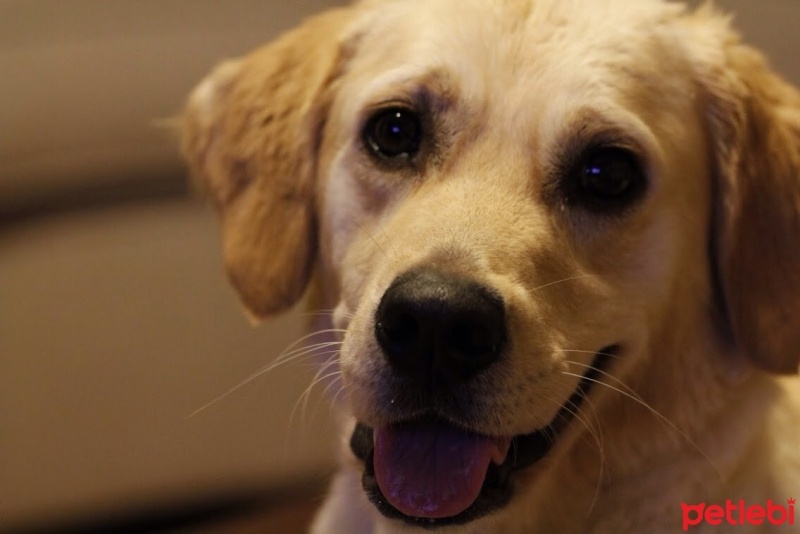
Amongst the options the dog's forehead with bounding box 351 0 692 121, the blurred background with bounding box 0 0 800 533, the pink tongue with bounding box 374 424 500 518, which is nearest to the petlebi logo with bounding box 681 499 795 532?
the pink tongue with bounding box 374 424 500 518

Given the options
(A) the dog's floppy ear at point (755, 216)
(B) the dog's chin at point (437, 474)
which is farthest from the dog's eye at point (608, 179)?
(B) the dog's chin at point (437, 474)

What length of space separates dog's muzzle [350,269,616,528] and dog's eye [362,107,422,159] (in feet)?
0.94

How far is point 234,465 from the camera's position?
2445mm

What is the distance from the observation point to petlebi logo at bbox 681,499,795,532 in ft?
3.95

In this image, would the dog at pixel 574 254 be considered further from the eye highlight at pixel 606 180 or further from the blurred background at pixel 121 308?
the blurred background at pixel 121 308

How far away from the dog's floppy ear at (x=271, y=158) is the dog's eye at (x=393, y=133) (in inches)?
6.3

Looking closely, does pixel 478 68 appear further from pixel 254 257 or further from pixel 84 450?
pixel 84 450

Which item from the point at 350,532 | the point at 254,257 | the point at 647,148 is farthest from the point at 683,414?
the point at 254,257

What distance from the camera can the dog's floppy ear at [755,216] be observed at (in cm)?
125

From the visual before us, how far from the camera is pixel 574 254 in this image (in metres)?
1.16

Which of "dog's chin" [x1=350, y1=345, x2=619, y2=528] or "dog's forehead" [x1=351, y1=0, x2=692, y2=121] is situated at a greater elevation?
"dog's forehead" [x1=351, y1=0, x2=692, y2=121]

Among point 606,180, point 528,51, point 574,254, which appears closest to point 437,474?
point 574,254

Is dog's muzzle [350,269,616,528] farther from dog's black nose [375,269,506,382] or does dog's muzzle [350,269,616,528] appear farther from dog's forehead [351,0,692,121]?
dog's forehead [351,0,692,121]

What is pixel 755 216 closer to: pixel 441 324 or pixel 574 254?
pixel 574 254
